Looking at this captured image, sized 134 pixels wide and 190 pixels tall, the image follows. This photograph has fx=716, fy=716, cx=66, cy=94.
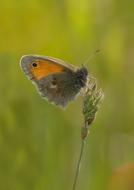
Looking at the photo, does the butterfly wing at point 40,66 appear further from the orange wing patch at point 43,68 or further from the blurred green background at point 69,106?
the blurred green background at point 69,106

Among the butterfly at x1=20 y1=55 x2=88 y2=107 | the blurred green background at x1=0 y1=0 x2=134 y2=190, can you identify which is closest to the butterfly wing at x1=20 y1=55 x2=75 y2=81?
the butterfly at x1=20 y1=55 x2=88 y2=107

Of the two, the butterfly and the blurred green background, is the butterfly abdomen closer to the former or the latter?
the butterfly

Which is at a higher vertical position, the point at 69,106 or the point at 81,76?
the point at 81,76

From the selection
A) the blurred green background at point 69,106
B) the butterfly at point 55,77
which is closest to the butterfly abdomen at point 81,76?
the butterfly at point 55,77

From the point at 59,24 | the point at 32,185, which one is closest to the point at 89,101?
the point at 32,185

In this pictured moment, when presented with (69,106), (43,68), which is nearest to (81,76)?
(43,68)

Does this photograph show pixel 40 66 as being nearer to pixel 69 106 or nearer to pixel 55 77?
pixel 55 77
